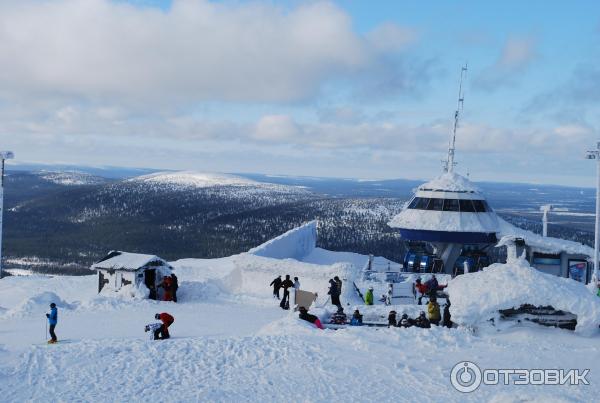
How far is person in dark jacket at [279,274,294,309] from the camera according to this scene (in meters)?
22.2

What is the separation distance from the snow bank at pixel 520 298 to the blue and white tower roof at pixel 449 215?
585 inches

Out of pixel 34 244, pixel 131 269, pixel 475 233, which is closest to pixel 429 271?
pixel 475 233

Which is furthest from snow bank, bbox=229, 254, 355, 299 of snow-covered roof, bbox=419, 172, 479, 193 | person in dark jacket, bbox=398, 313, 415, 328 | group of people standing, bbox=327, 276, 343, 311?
snow-covered roof, bbox=419, 172, 479, 193

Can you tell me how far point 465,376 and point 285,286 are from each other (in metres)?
10.7

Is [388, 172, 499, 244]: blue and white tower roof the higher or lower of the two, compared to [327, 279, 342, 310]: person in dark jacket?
higher

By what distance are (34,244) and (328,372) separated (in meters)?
122

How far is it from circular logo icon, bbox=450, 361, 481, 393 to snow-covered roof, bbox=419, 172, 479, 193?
70.2 ft

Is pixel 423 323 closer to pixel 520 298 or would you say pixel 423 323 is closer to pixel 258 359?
pixel 520 298

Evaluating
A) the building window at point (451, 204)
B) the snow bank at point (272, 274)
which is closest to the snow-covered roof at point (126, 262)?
the snow bank at point (272, 274)

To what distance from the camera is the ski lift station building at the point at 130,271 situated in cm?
2339

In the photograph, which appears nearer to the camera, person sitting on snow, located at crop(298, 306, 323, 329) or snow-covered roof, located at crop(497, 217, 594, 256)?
person sitting on snow, located at crop(298, 306, 323, 329)

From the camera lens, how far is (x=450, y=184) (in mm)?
34125

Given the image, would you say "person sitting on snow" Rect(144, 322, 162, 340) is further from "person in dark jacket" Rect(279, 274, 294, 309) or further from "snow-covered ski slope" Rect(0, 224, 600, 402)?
"person in dark jacket" Rect(279, 274, 294, 309)

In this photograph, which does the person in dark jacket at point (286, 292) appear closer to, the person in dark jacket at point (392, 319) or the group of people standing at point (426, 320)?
the group of people standing at point (426, 320)
